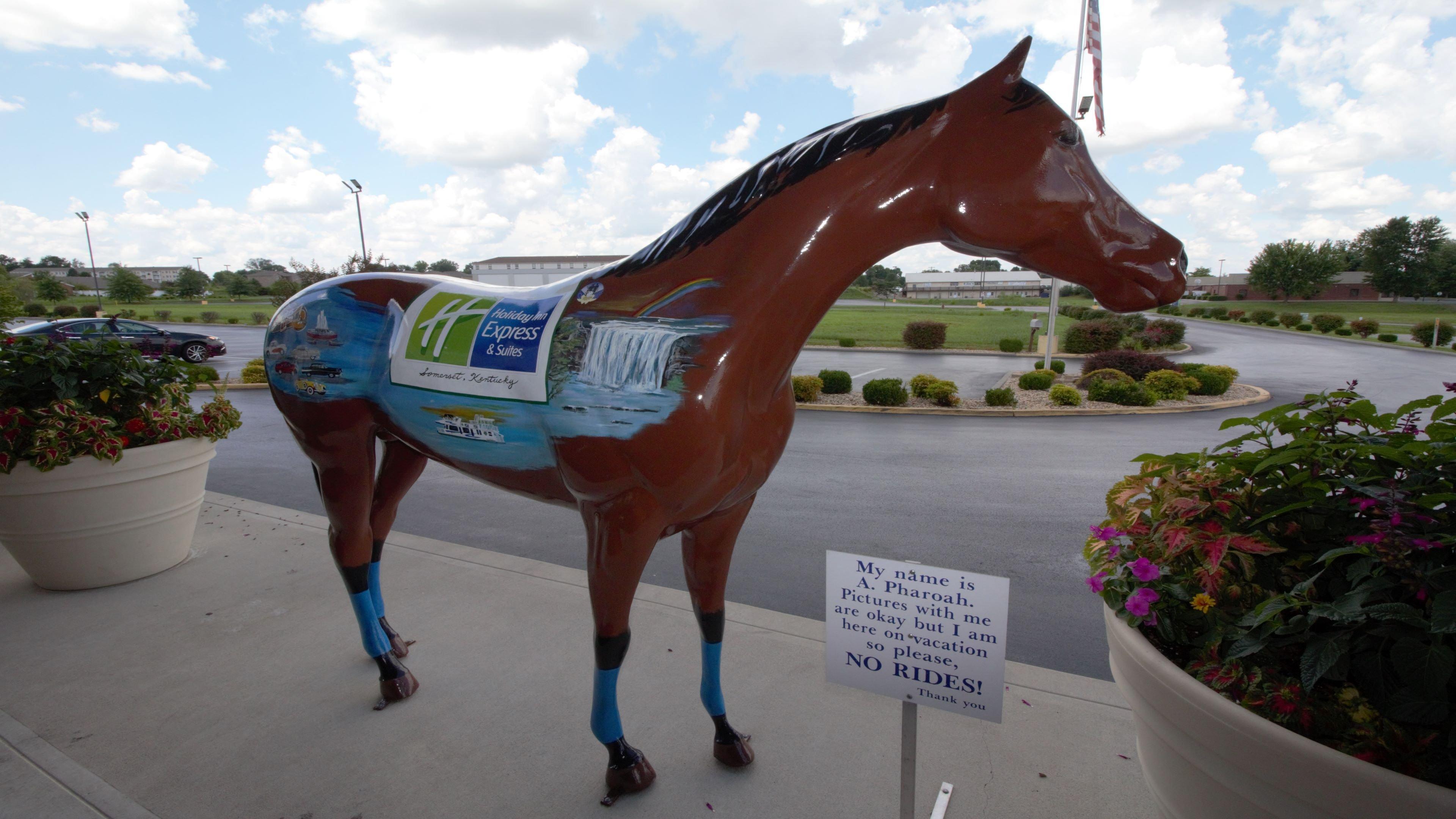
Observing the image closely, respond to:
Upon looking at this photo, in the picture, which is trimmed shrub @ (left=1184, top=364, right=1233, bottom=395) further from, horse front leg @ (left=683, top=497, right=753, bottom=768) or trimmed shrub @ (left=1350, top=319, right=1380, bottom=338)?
trimmed shrub @ (left=1350, top=319, right=1380, bottom=338)

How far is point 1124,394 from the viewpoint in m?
10.3

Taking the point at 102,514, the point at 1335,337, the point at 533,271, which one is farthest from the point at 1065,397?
the point at 1335,337

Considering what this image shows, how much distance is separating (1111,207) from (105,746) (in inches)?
146

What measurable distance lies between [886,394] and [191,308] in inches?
2362

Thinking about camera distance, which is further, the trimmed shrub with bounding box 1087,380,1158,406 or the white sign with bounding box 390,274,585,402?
the trimmed shrub with bounding box 1087,380,1158,406

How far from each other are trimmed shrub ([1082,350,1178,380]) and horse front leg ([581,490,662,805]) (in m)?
12.4

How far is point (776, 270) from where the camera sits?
63.5 inches

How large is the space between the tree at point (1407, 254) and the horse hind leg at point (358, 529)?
74188mm

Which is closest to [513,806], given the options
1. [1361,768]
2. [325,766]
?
[325,766]

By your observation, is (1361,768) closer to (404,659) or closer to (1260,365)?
(404,659)

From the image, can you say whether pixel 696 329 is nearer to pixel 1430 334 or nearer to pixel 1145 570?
pixel 1145 570

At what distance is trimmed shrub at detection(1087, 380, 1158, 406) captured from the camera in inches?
405

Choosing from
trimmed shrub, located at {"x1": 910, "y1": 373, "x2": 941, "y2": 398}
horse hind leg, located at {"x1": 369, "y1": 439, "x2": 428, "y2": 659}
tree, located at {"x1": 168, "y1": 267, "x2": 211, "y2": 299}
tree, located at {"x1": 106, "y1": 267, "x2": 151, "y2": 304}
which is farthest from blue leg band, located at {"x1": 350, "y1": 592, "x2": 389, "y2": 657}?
tree, located at {"x1": 168, "y1": 267, "x2": 211, "y2": 299}

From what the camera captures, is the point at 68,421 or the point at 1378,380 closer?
the point at 68,421
